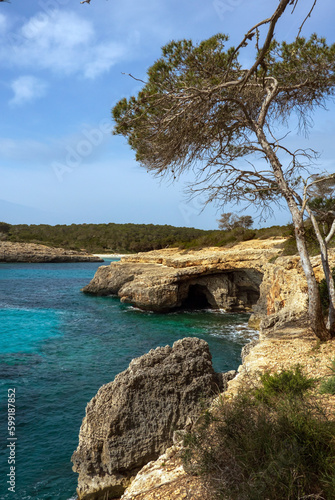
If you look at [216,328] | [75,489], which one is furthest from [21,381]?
[216,328]

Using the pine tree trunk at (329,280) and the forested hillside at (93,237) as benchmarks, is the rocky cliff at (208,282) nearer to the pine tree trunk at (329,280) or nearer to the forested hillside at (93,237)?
the pine tree trunk at (329,280)

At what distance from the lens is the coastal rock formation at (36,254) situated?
74312mm

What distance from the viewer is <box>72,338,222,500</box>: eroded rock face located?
6.34 meters

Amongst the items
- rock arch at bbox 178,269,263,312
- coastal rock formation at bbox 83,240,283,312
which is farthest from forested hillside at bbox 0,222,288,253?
rock arch at bbox 178,269,263,312

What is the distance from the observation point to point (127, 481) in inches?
249

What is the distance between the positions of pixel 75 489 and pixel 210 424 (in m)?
4.28

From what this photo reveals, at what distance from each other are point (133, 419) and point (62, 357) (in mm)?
9108

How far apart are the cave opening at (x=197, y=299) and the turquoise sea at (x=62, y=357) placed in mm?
2443

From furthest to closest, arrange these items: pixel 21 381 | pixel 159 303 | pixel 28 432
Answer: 1. pixel 159 303
2. pixel 21 381
3. pixel 28 432

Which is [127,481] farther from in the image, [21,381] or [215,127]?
[215,127]

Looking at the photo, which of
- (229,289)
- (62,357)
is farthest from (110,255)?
(62,357)

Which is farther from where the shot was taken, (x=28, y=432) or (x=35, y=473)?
(x=28, y=432)

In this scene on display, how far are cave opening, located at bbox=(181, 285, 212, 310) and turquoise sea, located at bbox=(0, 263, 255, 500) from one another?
2.44 meters

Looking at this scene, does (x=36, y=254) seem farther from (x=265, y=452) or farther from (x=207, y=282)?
(x=265, y=452)
